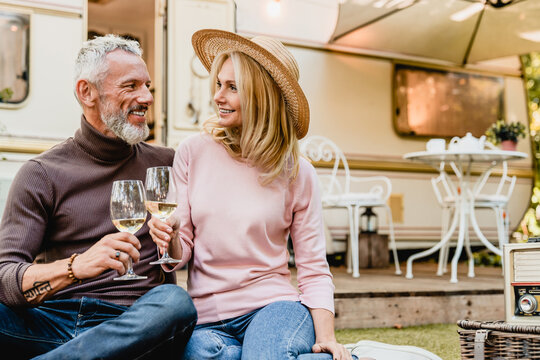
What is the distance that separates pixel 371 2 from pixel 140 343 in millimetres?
4232

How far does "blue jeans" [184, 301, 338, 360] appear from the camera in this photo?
1.70m

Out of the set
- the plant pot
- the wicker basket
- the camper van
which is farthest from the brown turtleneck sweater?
the plant pot

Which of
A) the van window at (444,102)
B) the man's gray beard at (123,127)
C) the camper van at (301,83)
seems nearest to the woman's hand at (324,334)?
the man's gray beard at (123,127)

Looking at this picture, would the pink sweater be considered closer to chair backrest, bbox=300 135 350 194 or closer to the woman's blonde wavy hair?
the woman's blonde wavy hair

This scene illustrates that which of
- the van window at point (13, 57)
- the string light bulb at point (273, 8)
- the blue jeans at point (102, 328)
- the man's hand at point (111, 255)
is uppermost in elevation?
the string light bulb at point (273, 8)

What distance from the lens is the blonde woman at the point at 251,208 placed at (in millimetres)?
1886

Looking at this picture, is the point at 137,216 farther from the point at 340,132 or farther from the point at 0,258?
the point at 340,132

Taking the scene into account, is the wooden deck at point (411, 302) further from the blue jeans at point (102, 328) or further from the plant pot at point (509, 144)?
the blue jeans at point (102, 328)

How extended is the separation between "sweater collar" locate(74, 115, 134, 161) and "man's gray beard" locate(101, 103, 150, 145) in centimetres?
3

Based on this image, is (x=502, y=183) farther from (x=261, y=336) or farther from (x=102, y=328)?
(x=102, y=328)

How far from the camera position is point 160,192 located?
166cm

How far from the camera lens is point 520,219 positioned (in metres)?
6.72

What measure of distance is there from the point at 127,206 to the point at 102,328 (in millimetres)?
319

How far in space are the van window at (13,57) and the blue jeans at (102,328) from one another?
299cm
